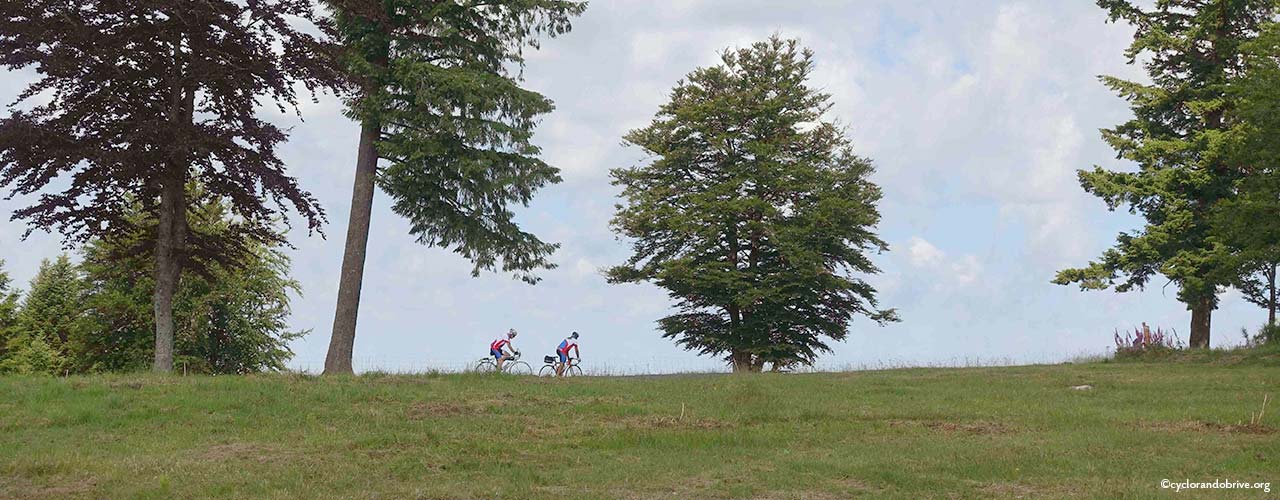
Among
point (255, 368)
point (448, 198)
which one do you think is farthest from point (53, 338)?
point (448, 198)

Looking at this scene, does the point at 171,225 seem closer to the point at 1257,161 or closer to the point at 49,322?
the point at 1257,161

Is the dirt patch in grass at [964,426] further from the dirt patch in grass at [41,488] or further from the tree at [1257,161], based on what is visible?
the tree at [1257,161]

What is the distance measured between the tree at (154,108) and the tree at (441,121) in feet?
5.42

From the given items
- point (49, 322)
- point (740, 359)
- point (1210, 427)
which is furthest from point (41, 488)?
point (49, 322)

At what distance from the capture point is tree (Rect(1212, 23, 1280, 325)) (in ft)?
88.4

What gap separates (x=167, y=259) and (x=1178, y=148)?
1193 inches

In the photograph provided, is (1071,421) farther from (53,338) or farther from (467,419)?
(53,338)

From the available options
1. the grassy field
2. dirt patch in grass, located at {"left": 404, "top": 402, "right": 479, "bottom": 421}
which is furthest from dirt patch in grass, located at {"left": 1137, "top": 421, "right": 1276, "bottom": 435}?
dirt patch in grass, located at {"left": 404, "top": 402, "right": 479, "bottom": 421}

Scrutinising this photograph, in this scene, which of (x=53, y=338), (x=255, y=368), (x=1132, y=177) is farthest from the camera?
(x=53, y=338)

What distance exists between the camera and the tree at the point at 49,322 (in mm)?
42562

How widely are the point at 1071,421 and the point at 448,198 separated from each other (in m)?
16.3

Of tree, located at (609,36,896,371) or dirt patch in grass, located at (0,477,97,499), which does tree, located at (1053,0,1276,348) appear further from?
dirt patch in grass, located at (0,477,97,499)

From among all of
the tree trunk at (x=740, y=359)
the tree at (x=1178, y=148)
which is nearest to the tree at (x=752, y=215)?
the tree trunk at (x=740, y=359)

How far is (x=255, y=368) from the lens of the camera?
4225cm
